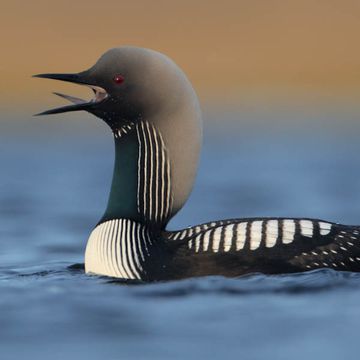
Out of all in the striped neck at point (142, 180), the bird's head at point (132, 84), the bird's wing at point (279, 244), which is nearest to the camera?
the bird's wing at point (279, 244)

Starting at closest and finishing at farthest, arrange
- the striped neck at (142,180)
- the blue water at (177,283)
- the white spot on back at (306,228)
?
1. the blue water at (177,283)
2. the white spot on back at (306,228)
3. the striped neck at (142,180)

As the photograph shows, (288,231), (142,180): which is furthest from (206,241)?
(142,180)

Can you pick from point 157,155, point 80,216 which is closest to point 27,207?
point 80,216

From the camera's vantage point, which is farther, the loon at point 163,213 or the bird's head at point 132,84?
the bird's head at point 132,84

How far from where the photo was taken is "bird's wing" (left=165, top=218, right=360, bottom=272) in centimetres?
800

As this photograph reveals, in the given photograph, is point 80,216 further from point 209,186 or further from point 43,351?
point 43,351

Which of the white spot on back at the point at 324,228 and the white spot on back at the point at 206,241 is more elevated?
the white spot on back at the point at 324,228

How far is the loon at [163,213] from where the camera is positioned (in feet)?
26.3

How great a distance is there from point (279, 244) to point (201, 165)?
8.27 m

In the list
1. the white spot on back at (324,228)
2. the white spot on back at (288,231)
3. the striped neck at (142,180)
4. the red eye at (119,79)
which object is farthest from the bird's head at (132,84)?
the white spot on back at (324,228)

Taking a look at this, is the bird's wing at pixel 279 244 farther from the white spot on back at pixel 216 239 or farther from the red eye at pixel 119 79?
the red eye at pixel 119 79

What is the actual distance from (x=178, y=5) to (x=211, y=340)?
68.2 feet

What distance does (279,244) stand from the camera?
8.03m

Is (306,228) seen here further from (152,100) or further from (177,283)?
(152,100)
